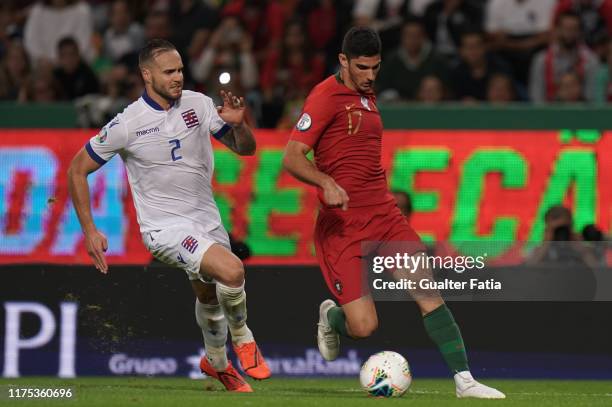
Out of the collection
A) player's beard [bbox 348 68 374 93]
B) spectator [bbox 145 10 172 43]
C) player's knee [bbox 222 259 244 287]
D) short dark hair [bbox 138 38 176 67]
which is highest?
spectator [bbox 145 10 172 43]

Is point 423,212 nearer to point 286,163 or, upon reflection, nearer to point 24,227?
point 24,227

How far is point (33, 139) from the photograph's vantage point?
1631cm

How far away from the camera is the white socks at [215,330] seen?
433 inches

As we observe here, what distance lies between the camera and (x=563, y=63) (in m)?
17.1

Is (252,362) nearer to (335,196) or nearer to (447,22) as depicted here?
(335,196)

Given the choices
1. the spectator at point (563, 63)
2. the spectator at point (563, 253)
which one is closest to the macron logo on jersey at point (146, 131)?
the spectator at point (563, 253)

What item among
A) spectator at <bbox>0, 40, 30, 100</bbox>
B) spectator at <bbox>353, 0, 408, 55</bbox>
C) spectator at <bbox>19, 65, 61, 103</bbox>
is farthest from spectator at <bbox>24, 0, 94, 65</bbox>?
spectator at <bbox>353, 0, 408, 55</bbox>

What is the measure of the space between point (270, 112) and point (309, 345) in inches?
167

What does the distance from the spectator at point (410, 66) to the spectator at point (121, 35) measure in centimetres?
330

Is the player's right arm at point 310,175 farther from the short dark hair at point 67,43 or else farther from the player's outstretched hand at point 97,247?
the short dark hair at point 67,43

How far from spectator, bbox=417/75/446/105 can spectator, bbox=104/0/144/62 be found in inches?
150

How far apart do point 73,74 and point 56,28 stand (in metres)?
1.19

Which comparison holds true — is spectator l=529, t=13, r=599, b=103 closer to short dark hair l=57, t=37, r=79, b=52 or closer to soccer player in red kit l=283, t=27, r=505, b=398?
short dark hair l=57, t=37, r=79, b=52

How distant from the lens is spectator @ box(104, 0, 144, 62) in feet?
61.2
